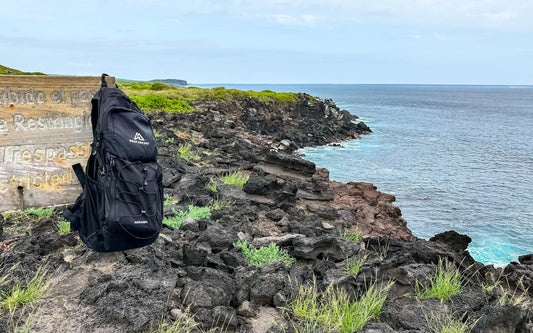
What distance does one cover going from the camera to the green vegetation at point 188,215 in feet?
20.0

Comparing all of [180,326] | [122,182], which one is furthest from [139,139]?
[180,326]

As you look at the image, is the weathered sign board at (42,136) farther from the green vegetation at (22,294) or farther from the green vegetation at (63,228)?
the green vegetation at (22,294)

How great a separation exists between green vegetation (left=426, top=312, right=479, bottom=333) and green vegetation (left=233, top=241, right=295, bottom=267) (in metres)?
1.97

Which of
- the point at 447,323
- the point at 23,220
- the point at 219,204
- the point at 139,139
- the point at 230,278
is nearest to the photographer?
the point at 139,139

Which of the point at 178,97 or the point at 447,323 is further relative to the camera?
the point at 178,97

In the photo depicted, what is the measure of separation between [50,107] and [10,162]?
2.49 feet

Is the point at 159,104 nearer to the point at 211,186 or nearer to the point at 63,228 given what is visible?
the point at 211,186

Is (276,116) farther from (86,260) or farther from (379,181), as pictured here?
(86,260)

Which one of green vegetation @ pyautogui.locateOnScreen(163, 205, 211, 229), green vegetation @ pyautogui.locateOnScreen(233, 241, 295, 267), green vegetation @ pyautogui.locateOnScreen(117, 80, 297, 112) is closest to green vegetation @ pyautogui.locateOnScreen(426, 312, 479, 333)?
green vegetation @ pyautogui.locateOnScreen(233, 241, 295, 267)

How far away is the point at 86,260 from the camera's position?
4520 mm

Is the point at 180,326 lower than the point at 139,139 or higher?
lower

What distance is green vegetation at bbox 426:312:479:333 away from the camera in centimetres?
370

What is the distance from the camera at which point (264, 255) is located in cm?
549

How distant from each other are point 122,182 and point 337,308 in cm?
236
